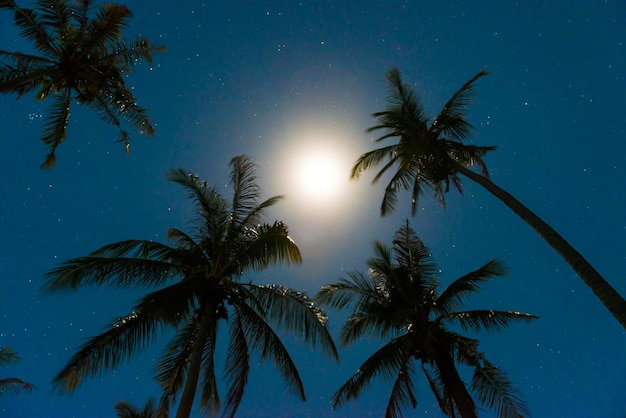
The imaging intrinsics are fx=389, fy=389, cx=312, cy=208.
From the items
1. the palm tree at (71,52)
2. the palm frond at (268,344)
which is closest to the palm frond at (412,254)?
the palm frond at (268,344)

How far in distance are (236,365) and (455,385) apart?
5821 millimetres

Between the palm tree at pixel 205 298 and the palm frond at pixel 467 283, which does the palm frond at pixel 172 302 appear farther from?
the palm frond at pixel 467 283

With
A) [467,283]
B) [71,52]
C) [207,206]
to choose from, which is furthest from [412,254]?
[71,52]

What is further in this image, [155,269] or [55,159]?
[55,159]

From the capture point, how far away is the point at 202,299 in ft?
34.8

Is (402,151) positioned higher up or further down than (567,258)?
higher up

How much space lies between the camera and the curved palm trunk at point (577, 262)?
6.71 m

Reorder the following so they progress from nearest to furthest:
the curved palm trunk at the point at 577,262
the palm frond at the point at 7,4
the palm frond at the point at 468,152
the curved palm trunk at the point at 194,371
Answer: the curved palm trunk at the point at 577,262 → the curved palm trunk at the point at 194,371 → the palm frond at the point at 7,4 → the palm frond at the point at 468,152

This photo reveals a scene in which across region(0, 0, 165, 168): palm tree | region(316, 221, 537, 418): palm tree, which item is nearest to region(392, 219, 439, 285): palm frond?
region(316, 221, 537, 418): palm tree

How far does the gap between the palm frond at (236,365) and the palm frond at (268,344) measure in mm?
178

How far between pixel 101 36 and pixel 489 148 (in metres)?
13.0

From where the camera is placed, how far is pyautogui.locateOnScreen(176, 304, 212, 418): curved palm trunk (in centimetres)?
880

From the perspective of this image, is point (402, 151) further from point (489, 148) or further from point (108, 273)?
point (108, 273)

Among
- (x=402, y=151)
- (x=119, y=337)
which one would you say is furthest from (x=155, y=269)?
(x=402, y=151)
